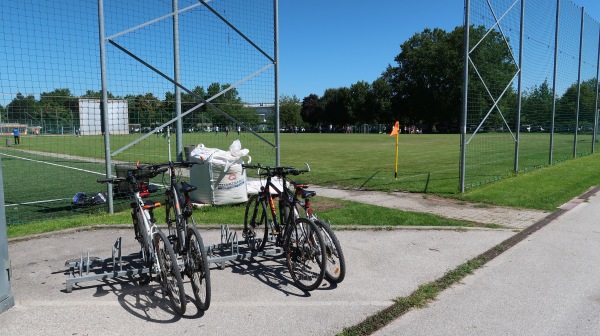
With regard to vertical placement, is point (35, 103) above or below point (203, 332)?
above

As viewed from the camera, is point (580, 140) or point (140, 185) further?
point (580, 140)

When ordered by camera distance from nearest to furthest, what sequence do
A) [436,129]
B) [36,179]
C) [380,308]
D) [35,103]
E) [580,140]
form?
[380,308]
[35,103]
[36,179]
[580,140]
[436,129]

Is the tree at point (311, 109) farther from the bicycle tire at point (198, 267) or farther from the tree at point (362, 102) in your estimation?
the bicycle tire at point (198, 267)

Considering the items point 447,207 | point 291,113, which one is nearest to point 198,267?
point 447,207

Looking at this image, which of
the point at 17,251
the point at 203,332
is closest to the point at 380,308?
the point at 203,332

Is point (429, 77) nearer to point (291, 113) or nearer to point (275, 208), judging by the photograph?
point (291, 113)

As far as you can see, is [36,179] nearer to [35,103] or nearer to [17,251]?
[35,103]

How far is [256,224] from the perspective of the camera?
6051mm

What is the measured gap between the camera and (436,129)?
85188 millimetres

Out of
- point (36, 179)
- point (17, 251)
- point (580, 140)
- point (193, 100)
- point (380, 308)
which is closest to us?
point (380, 308)

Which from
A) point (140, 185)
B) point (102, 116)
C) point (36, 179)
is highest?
point (102, 116)

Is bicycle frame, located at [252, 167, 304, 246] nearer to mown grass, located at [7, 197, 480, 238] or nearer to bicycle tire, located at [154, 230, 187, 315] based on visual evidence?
bicycle tire, located at [154, 230, 187, 315]

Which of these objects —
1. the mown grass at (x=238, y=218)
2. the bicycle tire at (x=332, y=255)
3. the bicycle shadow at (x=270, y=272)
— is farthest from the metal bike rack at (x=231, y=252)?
the mown grass at (x=238, y=218)

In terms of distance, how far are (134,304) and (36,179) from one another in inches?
534
